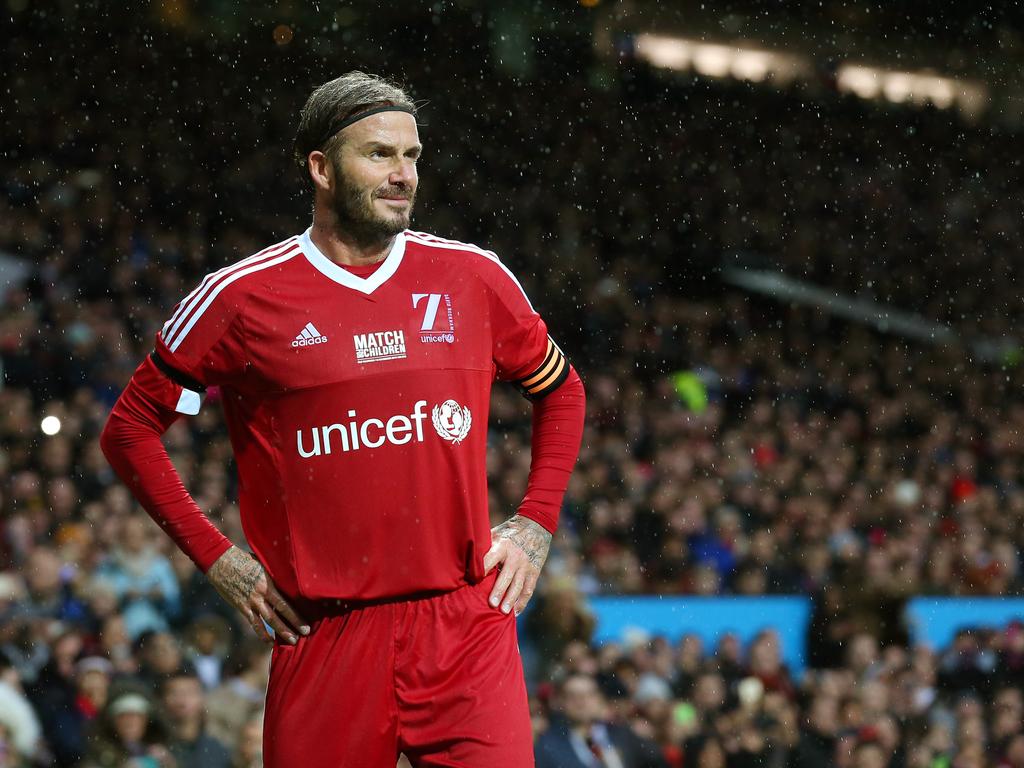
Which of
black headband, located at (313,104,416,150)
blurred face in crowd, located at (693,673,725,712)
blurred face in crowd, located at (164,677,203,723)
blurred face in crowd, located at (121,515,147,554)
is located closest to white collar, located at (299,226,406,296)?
black headband, located at (313,104,416,150)

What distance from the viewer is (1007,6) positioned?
855 inches

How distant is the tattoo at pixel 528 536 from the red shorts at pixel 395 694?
10.4 inches

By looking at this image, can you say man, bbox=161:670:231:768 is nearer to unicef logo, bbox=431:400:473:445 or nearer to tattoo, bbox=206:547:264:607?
tattoo, bbox=206:547:264:607

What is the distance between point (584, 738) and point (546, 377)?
12.5 feet

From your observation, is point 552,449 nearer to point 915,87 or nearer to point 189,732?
point 189,732

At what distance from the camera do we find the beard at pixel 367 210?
3.33 meters

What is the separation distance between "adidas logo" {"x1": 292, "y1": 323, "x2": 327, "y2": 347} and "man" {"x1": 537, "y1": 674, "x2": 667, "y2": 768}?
4043mm

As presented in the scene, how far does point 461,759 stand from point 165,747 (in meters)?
3.77

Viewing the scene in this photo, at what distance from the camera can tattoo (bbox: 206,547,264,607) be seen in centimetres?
333

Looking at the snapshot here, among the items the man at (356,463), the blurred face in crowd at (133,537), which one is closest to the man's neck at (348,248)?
the man at (356,463)

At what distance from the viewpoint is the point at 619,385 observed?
1434 cm

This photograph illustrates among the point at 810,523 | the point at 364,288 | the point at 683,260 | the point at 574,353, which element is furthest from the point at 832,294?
the point at 364,288

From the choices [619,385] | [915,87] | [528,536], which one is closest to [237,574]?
[528,536]

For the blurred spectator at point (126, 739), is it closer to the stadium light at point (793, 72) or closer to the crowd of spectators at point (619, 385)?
the crowd of spectators at point (619, 385)
